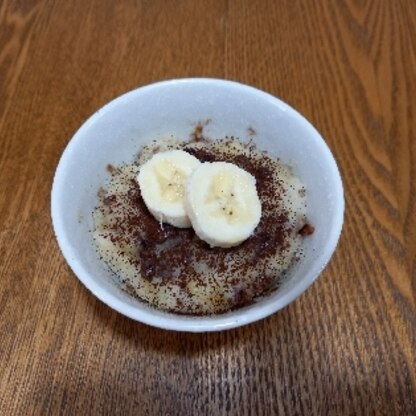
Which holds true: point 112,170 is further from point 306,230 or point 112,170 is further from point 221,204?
point 306,230

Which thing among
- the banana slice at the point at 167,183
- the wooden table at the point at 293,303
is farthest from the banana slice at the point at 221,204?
the wooden table at the point at 293,303

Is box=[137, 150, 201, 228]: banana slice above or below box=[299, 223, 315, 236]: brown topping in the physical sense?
above

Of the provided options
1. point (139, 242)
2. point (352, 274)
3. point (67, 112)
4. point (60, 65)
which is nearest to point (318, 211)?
point (352, 274)

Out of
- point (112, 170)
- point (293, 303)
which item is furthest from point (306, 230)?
point (112, 170)

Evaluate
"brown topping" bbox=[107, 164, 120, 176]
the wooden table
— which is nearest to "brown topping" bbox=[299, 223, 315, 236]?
the wooden table

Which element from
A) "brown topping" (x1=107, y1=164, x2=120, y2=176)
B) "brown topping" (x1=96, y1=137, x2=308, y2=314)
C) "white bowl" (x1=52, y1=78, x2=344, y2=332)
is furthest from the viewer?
"brown topping" (x1=107, y1=164, x2=120, y2=176)

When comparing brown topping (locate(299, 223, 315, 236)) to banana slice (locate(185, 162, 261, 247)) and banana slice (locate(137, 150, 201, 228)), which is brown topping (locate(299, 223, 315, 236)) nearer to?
banana slice (locate(185, 162, 261, 247))
